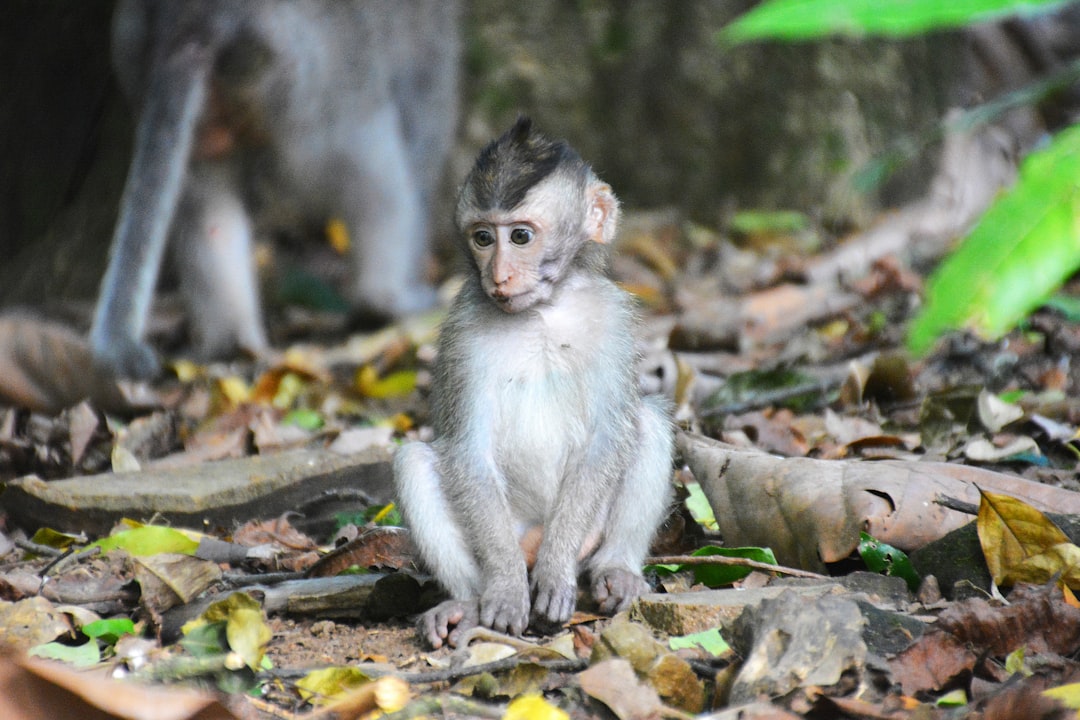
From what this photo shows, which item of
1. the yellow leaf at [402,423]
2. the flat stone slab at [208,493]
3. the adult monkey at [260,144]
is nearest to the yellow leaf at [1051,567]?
the flat stone slab at [208,493]

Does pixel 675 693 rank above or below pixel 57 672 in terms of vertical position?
below

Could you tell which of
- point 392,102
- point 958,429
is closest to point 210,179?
point 392,102

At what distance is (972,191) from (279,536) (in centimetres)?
636

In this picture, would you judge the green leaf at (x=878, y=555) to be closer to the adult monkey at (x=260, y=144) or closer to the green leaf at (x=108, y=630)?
the green leaf at (x=108, y=630)

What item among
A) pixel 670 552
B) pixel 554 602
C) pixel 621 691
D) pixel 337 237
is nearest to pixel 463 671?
pixel 621 691

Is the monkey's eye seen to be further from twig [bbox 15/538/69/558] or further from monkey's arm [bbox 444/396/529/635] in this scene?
twig [bbox 15/538/69/558]

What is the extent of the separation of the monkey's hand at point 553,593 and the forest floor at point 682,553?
0.09 m

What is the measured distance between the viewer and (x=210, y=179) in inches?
311

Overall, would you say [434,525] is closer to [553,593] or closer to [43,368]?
[553,593]

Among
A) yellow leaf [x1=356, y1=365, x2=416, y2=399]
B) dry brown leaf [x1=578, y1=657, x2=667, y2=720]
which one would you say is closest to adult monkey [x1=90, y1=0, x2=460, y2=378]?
yellow leaf [x1=356, y1=365, x2=416, y2=399]

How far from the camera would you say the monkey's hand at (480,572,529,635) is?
3.21 metres

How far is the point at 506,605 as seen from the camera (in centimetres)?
327

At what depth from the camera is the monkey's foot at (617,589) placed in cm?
328

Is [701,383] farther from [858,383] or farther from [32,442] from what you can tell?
[32,442]
